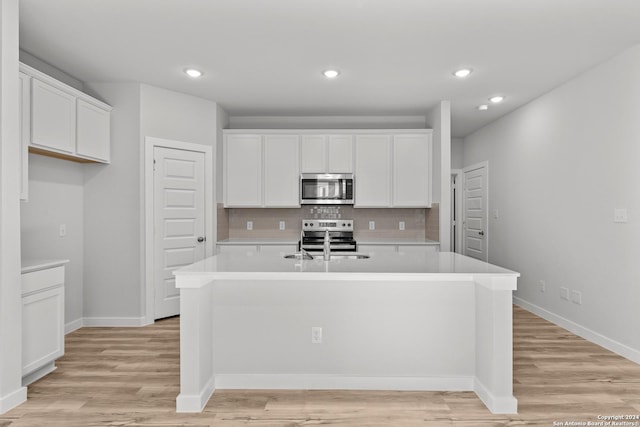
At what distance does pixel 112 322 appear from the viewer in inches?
161

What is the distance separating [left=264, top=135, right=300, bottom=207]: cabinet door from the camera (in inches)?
201

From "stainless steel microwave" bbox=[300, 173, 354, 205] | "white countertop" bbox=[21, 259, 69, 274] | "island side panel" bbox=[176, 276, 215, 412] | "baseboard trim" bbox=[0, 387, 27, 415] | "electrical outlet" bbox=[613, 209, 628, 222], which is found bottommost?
"baseboard trim" bbox=[0, 387, 27, 415]

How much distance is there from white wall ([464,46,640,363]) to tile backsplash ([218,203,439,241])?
4.31ft

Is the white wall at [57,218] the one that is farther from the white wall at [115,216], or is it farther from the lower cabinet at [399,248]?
the lower cabinet at [399,248]

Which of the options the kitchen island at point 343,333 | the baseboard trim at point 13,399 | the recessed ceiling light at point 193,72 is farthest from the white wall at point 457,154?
the baseboard trim at point 13,399

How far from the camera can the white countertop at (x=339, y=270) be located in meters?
2.29

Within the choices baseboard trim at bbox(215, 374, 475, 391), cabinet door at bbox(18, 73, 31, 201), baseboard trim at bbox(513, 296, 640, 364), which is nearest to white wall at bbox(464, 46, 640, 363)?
baseboard trim at bbox(513, 296, 640, 364)

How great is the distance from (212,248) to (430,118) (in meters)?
3.41

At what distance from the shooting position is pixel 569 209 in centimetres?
396

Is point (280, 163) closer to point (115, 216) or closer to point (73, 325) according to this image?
point (115, 216)

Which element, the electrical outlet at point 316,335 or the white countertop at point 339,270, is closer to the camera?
the white countertop at point 339,270

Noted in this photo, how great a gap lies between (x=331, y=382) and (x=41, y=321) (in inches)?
84.8

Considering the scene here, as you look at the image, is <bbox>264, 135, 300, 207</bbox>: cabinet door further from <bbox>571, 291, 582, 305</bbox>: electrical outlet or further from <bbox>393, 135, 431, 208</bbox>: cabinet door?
<bbox>571, 291, 582, 305</bbox>: electrical outlet

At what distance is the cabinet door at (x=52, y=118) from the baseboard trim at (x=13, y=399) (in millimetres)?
1858
